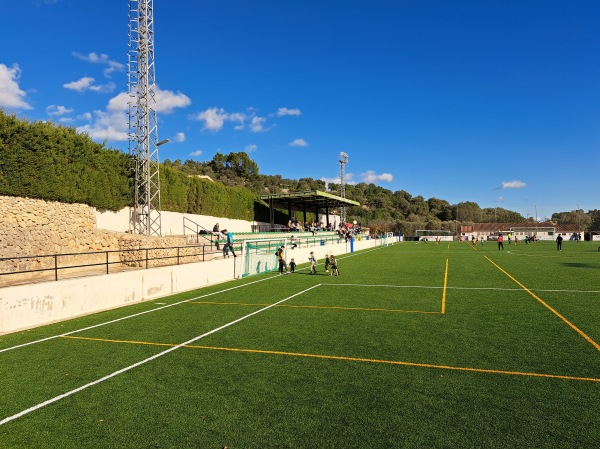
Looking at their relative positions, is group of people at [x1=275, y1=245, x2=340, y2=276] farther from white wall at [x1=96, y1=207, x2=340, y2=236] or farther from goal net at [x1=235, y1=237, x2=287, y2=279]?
white wall at [x1=96, y1=207, x2=340, y2=236]

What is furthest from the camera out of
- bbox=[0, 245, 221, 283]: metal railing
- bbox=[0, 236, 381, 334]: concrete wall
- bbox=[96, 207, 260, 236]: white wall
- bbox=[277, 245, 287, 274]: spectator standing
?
bbox=[96, 207, 260, 236]: white wall

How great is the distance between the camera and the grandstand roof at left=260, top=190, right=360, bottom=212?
5466 centimetres

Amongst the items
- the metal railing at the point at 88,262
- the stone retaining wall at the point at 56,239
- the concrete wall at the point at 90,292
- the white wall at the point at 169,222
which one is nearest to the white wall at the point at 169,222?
the white wall at the point at 169,222

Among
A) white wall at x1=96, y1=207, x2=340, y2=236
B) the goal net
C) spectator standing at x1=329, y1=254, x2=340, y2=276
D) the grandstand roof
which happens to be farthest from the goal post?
spectator standing at x1=329, y1=254, x2=340, y2=276

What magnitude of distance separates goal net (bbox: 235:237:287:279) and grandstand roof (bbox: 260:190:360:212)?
27112 mm

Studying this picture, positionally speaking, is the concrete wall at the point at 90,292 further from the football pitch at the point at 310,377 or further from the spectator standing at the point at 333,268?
the spectator standing at the point at 333,268

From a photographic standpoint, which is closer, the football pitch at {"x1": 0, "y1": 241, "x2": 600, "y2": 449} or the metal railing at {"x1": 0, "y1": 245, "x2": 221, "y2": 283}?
the football pitch at {"x1": 0, "y1": 241, "x2": 600, "y2": 449}

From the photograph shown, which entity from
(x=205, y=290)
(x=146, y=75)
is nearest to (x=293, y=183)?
(x=146, y=75)

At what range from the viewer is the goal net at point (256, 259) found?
22.0 metres

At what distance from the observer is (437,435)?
4.76 m

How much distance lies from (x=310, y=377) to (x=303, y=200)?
55.5 meters

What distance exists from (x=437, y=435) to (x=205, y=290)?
13902 mm

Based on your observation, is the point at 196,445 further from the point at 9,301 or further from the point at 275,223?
the point at 275,223

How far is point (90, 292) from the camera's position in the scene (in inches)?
503
